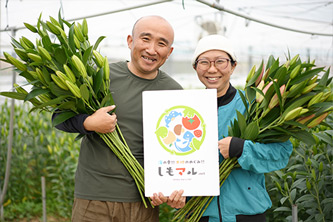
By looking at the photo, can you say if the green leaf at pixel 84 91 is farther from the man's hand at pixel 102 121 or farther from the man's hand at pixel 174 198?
the man's hand at pixel 174 198

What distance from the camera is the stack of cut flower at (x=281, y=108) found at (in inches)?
65.4

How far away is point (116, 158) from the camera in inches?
71.7

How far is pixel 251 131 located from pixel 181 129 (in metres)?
0.31

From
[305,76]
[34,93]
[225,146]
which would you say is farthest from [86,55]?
[305,76]

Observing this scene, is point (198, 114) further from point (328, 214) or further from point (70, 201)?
point (70, 201)

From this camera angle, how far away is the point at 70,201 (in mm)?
3742

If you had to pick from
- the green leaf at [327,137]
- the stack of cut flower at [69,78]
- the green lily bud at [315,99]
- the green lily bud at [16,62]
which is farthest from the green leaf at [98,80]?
the green leaf at [327,137]

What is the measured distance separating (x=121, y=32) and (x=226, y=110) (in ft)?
16.4

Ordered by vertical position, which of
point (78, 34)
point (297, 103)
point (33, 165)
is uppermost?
point (78, 34)

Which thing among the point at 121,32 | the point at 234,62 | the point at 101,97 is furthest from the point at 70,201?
the point at 121,32

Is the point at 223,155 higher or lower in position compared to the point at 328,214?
higher

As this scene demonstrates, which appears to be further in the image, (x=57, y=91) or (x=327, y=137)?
(x=327, y=137)

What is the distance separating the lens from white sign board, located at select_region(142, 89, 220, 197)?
167 cm

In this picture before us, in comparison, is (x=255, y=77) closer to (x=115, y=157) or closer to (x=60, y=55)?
(x=115, y=157)
